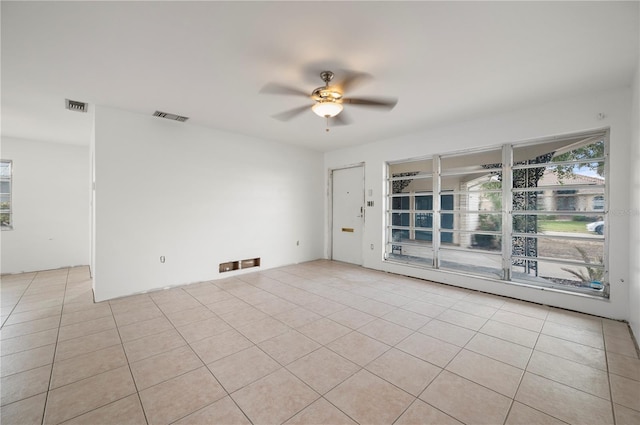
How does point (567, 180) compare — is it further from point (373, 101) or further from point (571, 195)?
point (373, 101)

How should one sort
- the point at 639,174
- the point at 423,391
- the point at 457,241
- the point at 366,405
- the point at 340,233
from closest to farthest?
1. the point at 366,405
2. the point at 423,391
3. the point at 639,174
4. the point at 457,241
5. the point at 340,233

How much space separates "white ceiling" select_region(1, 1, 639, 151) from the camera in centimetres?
196

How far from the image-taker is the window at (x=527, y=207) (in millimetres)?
3463

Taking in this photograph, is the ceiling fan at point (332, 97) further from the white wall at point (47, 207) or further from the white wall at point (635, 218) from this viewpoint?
the white wall at point (47, 207)

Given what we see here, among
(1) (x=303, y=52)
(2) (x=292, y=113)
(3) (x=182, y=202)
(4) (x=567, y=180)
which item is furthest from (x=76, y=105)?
(4) (x=567, y=180)

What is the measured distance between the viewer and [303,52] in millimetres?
2406

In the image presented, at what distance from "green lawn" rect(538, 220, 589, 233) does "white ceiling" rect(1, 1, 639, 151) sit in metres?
1.72

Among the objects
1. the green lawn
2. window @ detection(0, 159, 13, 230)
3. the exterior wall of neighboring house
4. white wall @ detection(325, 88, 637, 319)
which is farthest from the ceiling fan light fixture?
window @ detection(0, 159, 13, 230)

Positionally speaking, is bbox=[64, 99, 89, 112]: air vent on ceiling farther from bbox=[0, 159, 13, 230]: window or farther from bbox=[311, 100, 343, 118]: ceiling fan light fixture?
bbox=[311, 100, 343, 118]: ceiling fan light fixture

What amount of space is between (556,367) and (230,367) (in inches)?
110

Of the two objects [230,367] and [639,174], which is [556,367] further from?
[230,367]

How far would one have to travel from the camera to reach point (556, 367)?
2.22 meters

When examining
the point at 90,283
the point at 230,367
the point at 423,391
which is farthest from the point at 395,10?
the point at 90,283

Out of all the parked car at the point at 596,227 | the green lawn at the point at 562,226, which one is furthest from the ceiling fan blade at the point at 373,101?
the parked car at the point at 596,227
